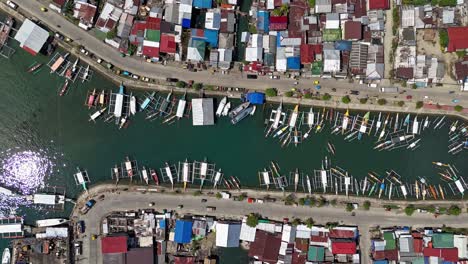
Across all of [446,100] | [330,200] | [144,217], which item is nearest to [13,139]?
[144,217]

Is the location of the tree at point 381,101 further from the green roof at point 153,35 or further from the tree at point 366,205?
the green roof at point 153,35

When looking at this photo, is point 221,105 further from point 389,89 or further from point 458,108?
point 458,108

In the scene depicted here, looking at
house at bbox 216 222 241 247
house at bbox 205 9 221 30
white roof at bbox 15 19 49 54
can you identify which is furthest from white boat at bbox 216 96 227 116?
white roof at bbox 15 19 49 54

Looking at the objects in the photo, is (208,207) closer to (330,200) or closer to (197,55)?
(330,200)

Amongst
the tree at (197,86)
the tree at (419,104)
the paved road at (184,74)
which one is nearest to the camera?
the paved road at (184,74)

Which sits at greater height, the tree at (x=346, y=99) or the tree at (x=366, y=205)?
the tree at (x=346, y=99)

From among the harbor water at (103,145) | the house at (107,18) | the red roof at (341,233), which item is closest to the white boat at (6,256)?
the harbor water at (103,145)
